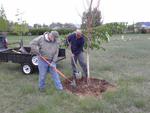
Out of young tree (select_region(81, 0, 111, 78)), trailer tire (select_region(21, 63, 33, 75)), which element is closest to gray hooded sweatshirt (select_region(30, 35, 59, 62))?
young tree (select_region(81, 0, 111, 78))

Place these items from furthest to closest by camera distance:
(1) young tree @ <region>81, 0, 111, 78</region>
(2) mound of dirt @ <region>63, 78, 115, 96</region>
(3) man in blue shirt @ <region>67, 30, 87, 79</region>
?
(3) man in blue shirt @ <region>67, 30, 87, 79</region> < (1) young tree @ <region>81, 0, 111, 78</region> < (2) mound of dirt @ <region>63, 78, 115, 96</region>

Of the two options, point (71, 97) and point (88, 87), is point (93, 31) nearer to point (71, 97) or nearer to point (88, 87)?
point (88, 87)

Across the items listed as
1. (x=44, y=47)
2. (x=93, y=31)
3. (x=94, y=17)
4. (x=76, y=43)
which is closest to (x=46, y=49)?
(x=44, y=47)

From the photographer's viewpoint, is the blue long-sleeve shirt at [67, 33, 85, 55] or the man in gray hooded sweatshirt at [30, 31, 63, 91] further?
the blue long-sleeve shirt at [67, 33, 85, 55]

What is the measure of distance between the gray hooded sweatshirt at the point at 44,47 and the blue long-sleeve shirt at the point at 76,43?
3.22ft

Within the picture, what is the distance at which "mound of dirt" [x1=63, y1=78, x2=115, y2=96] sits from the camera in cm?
747

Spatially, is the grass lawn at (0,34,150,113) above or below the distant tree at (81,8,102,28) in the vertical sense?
below

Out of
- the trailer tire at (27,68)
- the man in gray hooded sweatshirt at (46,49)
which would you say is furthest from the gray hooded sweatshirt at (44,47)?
the trailer tire at (27,68)

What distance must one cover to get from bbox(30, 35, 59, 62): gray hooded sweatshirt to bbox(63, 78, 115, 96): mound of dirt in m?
1.01

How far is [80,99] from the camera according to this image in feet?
22.5

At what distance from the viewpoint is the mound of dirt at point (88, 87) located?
24.5ft

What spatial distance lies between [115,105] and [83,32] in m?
2.63

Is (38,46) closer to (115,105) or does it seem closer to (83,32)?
(83,32)

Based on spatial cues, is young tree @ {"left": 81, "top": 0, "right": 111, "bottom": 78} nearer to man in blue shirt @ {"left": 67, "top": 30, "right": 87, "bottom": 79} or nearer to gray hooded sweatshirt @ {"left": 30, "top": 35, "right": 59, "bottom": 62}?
man in blue shirt @ {"left": 67, "top": 30, "right": 87, "bottom": 79}
